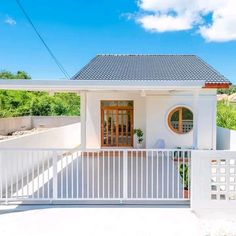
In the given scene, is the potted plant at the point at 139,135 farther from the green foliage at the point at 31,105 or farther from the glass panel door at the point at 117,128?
the green foliage at the point at 31,105

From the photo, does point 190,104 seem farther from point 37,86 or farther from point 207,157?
point 37,86

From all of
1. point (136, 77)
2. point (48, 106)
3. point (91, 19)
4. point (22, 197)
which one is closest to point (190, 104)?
point (136, 77)

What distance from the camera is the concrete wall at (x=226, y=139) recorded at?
39.2ft

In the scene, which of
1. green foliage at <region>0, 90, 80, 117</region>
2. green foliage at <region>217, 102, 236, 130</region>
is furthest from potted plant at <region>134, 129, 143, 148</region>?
green foliage at <region>0, 90, 80, 117</region>

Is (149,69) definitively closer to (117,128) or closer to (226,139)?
(117,128)

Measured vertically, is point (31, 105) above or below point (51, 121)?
above

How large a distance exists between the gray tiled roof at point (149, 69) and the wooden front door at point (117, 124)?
1511 mm

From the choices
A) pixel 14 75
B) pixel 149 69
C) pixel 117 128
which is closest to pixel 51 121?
pixel 117 128

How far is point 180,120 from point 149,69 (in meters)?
3.81

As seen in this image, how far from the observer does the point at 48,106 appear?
3038 cm

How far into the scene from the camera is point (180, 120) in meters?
13.1

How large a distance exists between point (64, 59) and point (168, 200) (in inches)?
1311

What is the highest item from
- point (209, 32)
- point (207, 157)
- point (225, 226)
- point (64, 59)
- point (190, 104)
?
point (209, 32)

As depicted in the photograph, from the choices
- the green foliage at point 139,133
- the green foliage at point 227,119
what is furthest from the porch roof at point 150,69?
the green foliage at point 227,119
